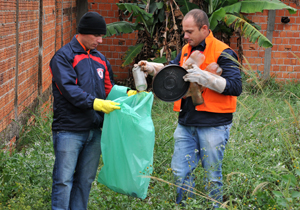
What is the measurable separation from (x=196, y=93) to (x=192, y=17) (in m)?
0.65

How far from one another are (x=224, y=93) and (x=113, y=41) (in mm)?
6325

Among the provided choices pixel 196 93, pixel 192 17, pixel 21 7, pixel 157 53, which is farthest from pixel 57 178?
pixel 157 53

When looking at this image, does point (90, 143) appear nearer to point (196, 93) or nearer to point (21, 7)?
point (196, 93)

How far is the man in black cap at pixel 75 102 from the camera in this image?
110 inches

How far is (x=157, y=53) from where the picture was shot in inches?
310

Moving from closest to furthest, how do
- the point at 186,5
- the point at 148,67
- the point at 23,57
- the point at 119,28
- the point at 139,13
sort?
the point at 148,67
the point at 23,57
the point at 139,13
the point at 186,5
the point at 119,28

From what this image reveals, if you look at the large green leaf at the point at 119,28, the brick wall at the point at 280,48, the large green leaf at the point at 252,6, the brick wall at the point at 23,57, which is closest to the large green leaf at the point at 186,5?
the large green leaf at the point at 252,6

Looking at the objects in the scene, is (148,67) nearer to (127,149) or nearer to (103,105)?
(103,105)

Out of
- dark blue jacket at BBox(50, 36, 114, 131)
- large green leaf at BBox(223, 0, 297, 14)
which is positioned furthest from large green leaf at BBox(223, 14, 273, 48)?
dark blue jacket at BBox(50, 36, 114, 131)

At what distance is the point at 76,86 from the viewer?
279 centimetres

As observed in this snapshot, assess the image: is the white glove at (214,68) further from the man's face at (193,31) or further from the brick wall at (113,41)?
the brick wall at (113,41)

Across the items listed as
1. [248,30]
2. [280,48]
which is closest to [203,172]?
[248,30]

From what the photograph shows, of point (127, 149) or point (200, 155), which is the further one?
point (200, 155)

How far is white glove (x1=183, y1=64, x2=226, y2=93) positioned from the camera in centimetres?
287
